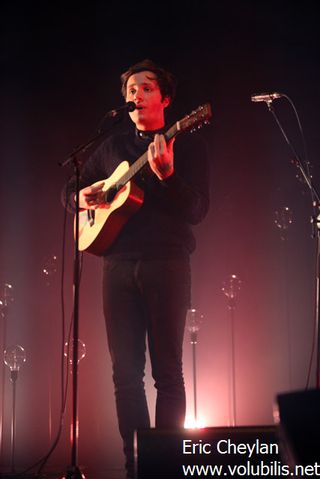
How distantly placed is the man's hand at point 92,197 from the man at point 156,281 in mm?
216

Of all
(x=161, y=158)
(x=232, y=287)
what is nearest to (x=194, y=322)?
(x=232, y=287)

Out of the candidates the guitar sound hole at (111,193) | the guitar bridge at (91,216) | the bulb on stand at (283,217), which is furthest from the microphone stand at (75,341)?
the bulb on stand at (283,217)

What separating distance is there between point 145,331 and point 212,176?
1.51 meters

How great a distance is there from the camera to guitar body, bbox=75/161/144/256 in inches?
113

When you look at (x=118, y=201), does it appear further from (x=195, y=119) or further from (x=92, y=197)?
(x=195, y=119)

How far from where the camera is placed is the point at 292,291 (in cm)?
408

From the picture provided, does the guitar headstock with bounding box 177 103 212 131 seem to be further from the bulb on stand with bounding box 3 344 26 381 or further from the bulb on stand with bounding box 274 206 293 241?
the bulb on stand with bounding box 3 344 26 381

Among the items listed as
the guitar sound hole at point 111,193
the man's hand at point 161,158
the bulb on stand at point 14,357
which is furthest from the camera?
the bulb on stand at point 14,357

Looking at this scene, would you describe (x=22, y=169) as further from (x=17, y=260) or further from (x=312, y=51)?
(x=312, y=51)

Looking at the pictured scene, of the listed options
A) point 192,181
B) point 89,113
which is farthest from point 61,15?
point 192,181

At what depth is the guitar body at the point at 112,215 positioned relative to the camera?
2867 mm

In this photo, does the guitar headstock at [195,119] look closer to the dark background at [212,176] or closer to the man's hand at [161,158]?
the man's hand at [161,158]

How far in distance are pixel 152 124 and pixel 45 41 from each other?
148cm

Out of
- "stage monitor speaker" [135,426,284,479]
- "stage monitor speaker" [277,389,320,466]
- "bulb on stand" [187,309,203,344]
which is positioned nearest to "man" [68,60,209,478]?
"stage monitor speaker" [135,426,284,479]
